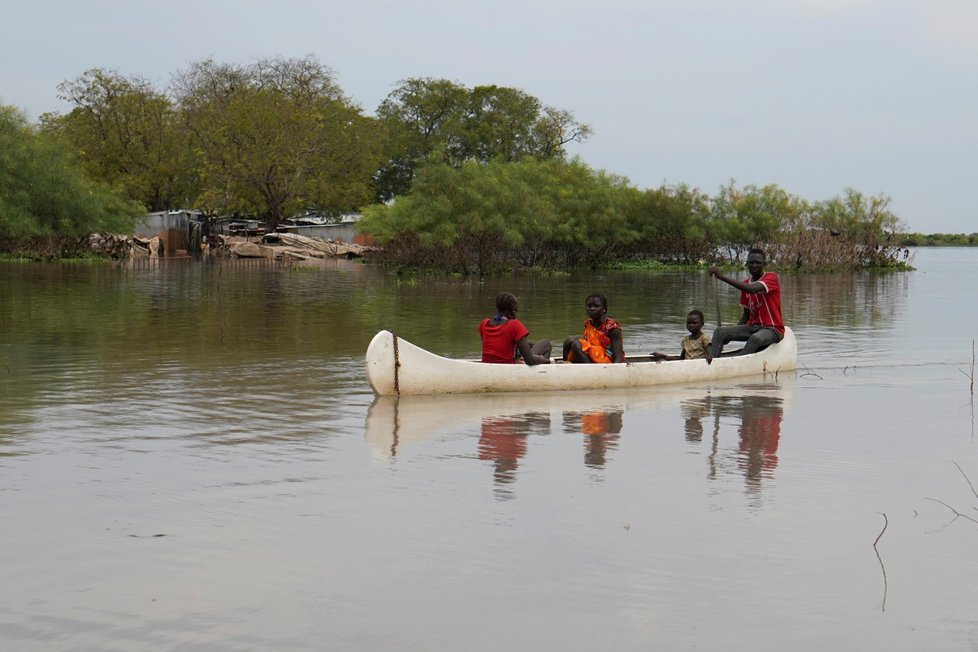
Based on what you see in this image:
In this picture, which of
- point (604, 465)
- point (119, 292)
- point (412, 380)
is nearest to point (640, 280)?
point (119, 292)

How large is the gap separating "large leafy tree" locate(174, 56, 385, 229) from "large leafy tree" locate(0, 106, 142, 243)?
11192mm

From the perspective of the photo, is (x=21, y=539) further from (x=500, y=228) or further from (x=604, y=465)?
(x=500, y=228)

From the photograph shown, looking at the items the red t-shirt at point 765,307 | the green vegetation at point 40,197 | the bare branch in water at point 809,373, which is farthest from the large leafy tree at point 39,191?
the bare branch in water at point 809,373

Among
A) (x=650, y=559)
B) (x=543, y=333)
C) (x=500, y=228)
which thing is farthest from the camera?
(x=500, y=228)

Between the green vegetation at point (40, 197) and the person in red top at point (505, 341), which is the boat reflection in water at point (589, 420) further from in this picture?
the green vegetation at point (40, 197)

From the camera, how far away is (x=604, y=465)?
29.8ft

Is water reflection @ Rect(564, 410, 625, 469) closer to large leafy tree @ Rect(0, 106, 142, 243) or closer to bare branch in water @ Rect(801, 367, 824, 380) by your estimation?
bare branch in water @ Rect(801, 367, 824, 380)

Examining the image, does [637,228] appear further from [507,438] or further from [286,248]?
[507,438]

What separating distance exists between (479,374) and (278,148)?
5528cm

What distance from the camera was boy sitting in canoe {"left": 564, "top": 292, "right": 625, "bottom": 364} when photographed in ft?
43.9

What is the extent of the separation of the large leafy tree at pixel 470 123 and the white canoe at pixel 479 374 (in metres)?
66.0

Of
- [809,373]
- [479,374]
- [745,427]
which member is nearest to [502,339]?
[479,374]

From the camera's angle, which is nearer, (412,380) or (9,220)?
(412,380)

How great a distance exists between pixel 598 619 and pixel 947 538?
2.70 metres
